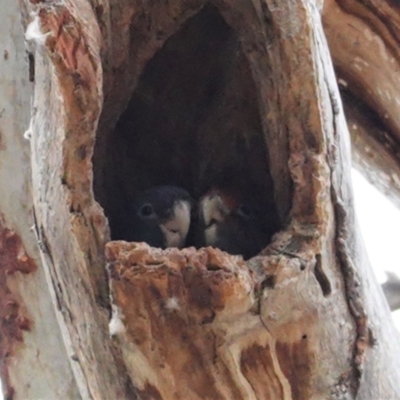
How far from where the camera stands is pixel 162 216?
1.32 metres

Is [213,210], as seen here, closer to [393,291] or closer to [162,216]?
[162,216]

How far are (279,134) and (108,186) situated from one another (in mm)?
407

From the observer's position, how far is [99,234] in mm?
864

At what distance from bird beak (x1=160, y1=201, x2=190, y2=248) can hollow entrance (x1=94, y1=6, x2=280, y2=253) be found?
83 mm

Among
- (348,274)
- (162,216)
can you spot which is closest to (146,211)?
(162,216)

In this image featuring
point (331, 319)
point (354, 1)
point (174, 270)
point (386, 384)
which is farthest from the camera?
point (354, 1)

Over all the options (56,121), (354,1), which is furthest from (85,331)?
(354,1)

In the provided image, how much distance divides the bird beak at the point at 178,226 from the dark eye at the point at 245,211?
0.09 m

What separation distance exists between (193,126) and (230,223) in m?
0.21

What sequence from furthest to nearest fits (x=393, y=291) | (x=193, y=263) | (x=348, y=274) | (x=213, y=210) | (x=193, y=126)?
1. (x=393, y=291)
2. (x=193, y=126)
3. (x=213, y=210)
4. (x=348, y=274)
5. (x=193, y=263)

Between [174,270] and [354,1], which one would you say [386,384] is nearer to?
[174,270]

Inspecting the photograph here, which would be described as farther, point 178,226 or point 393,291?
point 393,291

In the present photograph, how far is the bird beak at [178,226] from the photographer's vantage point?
1296 millimetres

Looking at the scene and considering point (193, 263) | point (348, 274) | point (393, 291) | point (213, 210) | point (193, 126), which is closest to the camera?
point (193, 263)
